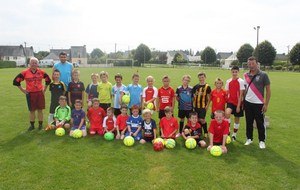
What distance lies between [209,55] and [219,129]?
3230 inches

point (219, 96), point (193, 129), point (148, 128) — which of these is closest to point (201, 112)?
point (193, 129)

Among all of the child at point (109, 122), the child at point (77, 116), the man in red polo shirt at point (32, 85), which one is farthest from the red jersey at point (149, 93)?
the man in red polo shirt at point (32, 85)

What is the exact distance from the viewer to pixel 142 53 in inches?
3250

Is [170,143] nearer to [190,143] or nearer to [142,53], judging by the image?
[190,143]

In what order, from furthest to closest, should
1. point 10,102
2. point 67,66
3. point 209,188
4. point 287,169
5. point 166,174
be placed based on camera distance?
point 10,102
point 67,66
point 287,169
point 166,174
point 209,188

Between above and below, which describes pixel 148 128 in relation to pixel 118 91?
below

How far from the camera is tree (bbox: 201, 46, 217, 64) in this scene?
86.4 metres

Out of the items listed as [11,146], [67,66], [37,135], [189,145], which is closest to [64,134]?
[37,135]

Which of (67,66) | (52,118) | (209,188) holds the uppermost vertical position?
(67,66)

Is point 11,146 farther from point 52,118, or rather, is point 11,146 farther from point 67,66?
point 67,66

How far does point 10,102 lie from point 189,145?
10845 millimetres

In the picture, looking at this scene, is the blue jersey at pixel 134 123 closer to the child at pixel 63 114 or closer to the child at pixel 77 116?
the child at pixel 77 116

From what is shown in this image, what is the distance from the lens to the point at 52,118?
362 inches

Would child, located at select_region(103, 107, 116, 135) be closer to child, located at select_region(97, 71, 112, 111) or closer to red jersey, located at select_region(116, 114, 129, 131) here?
red jersey, located at select_region(116, 114, 129, 131)
